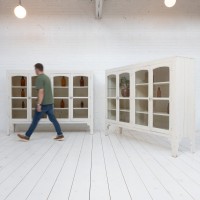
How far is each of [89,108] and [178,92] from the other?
2336 millimetres

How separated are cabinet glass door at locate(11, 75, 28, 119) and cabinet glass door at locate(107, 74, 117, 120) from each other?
186 cm

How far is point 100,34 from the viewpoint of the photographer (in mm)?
5969

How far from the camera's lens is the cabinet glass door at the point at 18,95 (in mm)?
5520

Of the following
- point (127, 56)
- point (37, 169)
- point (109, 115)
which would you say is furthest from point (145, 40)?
point (37, 169)

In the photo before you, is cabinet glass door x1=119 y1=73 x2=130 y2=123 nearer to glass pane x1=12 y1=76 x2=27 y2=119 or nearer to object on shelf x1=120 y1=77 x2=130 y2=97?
object on shelf x1=120 y1=77 x2=130 y2=97

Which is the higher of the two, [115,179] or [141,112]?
[141,112]

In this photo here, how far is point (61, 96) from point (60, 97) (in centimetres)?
11

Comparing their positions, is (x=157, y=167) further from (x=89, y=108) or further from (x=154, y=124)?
(x=89, y=108)

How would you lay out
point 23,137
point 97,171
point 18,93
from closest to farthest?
point 97,171 → point 23,137 → point 18,93

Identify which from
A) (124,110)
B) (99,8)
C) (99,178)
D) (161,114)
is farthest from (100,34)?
(99,178)

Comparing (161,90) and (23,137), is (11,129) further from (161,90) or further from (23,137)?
(161,90)

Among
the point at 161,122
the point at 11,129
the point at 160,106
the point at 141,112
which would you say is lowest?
the point at 11,129

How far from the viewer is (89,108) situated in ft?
18.0

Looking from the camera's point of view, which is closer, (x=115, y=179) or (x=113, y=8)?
(x=115, y=179)
